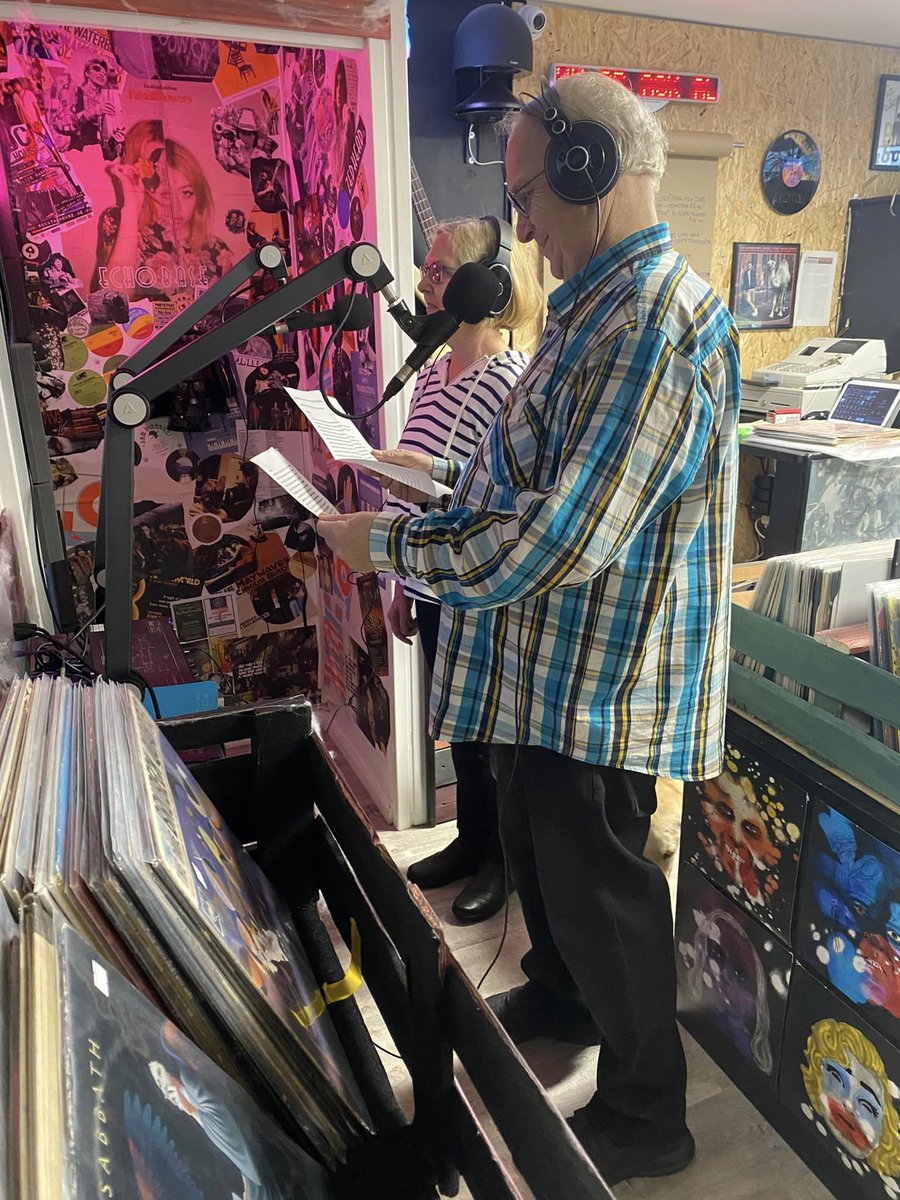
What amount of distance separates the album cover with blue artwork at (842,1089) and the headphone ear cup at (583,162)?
3.82 feet

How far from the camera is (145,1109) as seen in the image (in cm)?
48

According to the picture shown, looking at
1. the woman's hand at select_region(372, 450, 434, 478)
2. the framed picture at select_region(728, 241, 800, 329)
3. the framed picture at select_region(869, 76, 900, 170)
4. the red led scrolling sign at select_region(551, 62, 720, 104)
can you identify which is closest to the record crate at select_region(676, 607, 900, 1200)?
the woman's hand at select_region(372, 450, 434, 478)

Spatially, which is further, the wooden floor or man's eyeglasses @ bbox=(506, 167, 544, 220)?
the wooden floor

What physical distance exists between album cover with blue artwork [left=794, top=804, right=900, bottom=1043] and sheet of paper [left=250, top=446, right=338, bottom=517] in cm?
84

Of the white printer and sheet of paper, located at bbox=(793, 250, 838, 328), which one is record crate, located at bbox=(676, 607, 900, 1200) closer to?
the white printer

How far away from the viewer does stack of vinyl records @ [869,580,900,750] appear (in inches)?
42.3

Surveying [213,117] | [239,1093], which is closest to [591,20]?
[213,117]

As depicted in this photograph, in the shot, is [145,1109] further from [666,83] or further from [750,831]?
[666,83]

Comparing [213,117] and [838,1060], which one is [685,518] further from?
[213,117]

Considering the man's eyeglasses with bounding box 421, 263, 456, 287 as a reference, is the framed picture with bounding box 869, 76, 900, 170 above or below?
above

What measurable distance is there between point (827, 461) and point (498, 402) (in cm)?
191

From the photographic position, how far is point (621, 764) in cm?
111

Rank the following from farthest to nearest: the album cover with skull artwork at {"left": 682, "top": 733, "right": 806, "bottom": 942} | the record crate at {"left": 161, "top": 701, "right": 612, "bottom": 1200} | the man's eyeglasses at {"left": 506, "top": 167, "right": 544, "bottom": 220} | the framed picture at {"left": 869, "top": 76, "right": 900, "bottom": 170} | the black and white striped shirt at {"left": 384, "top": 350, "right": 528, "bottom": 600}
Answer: the framed picture at {"left": 869, "top": 76, "right": 900, "bottom": 170}, the black and white striped shirt at {"left": 384, "top": 350, "right": 528, "bottom": 600}, the album cover with skull artwork at {"left": 682, "top": 733, "right": 806, "bottom": 942}, the man's eyeglasses at {"left": 506, "top": 167, "right": 544, "bottom": 220}, the record crate at {"left": 161, "top": 701, "right": 612, "bottom": 1200}

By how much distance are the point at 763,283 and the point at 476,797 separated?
9.33 ft
